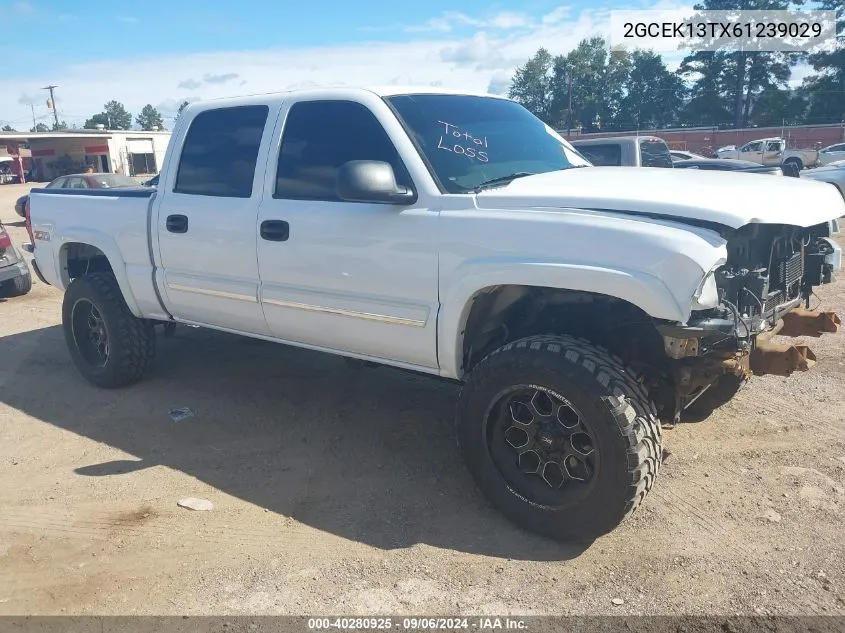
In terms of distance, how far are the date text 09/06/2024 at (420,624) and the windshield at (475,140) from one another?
1.96 metres

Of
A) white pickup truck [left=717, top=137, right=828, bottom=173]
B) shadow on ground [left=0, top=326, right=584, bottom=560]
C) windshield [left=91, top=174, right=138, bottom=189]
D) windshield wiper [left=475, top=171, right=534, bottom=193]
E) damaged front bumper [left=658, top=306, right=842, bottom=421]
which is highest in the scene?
windshield wiper [left=475, top=171, right=534, bottom=193]

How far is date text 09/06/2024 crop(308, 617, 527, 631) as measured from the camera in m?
2.71

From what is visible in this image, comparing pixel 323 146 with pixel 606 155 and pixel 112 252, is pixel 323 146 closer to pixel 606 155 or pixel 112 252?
pixel 112 252

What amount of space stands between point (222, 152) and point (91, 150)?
55011 millimetres

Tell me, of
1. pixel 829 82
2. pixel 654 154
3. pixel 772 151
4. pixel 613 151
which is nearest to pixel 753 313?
pixel 613 151

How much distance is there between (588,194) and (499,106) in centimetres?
150

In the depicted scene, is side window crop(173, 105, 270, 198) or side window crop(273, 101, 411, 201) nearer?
side window crop(273, 101, 411, 201)

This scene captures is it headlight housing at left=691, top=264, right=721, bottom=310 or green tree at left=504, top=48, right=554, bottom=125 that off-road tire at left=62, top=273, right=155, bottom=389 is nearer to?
headlight housing at left=691, top=264, right=721, bottom=310

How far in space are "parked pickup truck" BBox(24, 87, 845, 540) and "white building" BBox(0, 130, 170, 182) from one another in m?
49.7

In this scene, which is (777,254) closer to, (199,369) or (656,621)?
(656,621)

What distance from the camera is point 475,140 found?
12.7 feet

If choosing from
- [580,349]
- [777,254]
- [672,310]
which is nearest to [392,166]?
[580,349]

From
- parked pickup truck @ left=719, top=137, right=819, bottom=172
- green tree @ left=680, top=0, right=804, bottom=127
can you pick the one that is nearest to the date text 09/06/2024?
parked pickup truck @ left=719, top=137, right=819, bottom=172

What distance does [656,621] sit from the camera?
8.89 feet
